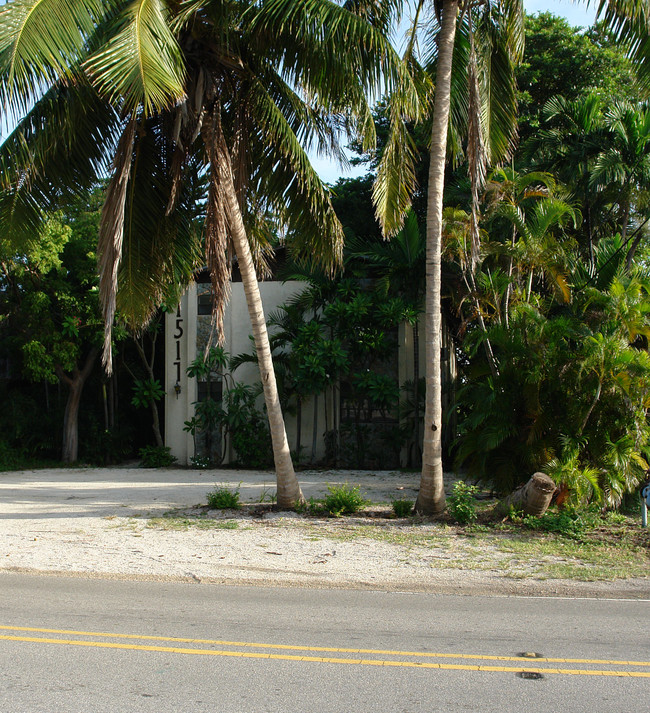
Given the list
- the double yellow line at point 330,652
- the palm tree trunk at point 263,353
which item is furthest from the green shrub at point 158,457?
the double yellow line at point 330,652

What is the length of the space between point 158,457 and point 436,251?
12.3 meters

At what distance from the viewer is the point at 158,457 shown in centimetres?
2045

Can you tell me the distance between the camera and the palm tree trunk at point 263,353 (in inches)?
449

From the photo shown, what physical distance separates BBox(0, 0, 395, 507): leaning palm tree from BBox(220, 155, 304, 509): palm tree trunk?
0.03 meters

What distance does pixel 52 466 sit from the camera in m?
20.9

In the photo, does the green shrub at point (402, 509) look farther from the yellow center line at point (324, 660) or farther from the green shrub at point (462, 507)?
the yellow center line at point (324, 660)

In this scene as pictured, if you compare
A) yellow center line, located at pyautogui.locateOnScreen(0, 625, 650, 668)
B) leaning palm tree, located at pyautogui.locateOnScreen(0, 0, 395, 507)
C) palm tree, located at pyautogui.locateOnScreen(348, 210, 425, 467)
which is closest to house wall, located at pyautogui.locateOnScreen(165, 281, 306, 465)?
palm tree, located at pyautogui.locateOnScreen(348, 210, 425, 467)

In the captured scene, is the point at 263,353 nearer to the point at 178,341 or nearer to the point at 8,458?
the point at 178,341

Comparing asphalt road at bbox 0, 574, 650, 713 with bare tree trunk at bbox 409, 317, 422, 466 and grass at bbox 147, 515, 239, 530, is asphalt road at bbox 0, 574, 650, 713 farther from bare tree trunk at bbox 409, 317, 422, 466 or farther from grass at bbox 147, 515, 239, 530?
bare tree trunk at bbox 409, 317, 422, 466

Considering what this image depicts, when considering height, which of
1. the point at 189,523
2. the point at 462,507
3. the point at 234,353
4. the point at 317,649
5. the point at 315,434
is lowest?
the point at 317,649

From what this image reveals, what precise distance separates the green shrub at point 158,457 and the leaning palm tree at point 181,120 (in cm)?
885

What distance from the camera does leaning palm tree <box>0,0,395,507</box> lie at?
29.6ft

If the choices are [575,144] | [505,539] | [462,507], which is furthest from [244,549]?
[575,144]

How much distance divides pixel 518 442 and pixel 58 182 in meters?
8.46
